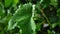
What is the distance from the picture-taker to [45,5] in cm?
74

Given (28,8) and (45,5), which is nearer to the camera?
(28,8)

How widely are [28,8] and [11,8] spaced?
11.8 inches

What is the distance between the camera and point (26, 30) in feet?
1.54

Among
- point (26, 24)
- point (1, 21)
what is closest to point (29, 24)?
point (26, 24)

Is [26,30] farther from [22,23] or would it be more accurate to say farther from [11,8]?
[11,8]

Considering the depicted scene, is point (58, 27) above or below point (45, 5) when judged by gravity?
below

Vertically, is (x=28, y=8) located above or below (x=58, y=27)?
above

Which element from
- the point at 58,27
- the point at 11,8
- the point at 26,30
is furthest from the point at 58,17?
the point at 26,30

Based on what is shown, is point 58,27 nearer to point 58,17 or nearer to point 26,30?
point 58,17

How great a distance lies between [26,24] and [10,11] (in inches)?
12.0

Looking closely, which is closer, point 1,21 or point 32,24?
point 32,24

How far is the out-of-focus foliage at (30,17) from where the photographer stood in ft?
1.53

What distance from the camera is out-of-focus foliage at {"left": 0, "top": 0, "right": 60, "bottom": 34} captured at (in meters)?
0.47

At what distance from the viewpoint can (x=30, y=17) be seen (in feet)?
1.55
